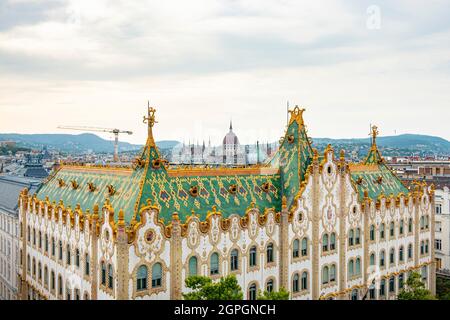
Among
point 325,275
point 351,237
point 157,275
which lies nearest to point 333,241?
point 351,237

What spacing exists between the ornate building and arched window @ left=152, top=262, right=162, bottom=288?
0.11 meters

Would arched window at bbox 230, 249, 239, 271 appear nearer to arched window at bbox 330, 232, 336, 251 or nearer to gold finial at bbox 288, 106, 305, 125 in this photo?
arched window at bbox 330, 232, 336, 251

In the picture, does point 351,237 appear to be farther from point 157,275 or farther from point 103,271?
point 103,271

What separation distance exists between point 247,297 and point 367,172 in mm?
30715

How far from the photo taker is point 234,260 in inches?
1959

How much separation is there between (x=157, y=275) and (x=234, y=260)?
29.6 ft

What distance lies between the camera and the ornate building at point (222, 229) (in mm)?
44656

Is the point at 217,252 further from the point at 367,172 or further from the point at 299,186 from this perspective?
the point at 367,172

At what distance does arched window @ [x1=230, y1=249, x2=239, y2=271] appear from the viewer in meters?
49.5

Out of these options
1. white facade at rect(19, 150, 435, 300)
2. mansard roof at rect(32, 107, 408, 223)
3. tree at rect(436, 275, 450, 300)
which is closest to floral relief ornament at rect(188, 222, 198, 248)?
white facade at rect(19, 150, 435, 300)

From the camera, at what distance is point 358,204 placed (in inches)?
2468

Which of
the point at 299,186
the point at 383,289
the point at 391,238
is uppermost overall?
the point at 299,186
